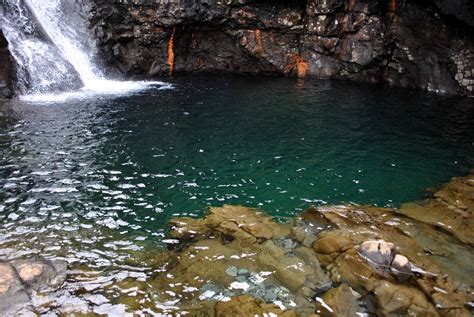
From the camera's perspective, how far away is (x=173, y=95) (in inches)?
902

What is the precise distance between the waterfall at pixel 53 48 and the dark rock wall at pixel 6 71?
35 cm

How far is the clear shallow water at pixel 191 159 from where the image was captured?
10242 millimetres

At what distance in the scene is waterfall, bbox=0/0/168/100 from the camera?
21453 millimetres

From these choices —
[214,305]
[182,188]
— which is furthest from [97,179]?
[214,305]

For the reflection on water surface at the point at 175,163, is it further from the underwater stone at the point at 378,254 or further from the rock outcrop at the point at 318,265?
the underwater stone at the point at 378,254

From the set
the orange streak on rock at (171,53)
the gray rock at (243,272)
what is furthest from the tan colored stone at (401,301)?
the orange streak on rock at (171,53)

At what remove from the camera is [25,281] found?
749 centimetres

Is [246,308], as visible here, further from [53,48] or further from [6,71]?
[53,48]

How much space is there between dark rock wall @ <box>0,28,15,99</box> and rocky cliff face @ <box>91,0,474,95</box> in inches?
241

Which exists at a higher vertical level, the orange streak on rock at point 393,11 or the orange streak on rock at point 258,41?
the orange streak on rock at point 393,11

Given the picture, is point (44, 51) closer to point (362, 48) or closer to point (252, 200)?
point (252, 200)

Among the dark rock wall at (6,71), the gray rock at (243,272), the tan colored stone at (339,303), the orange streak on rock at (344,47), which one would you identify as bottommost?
the tan colored stone at (339,303)

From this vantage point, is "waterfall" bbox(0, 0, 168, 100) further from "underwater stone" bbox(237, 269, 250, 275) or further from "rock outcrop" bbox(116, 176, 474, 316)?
"underwater stone" bbox(237, 269, 250, 275)

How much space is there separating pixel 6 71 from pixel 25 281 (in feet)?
55.6
